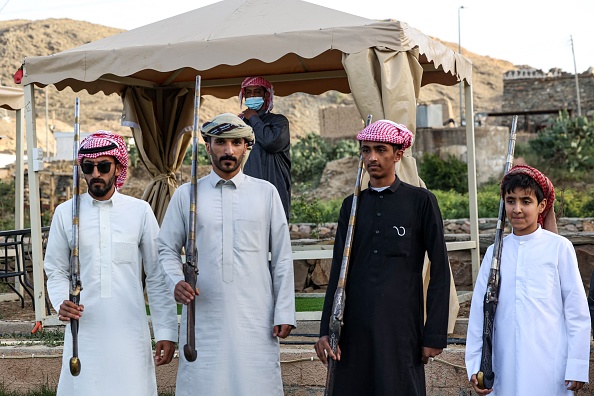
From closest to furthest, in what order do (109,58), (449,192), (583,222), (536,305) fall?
(536,305) < (109,58) < (583,222) < (449,192)

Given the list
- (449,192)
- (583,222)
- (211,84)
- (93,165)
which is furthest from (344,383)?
(449,192)

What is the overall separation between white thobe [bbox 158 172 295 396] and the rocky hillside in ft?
93.0

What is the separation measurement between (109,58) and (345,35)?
185cm

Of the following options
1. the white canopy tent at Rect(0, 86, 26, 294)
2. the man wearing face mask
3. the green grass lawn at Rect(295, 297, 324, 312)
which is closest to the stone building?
the white canopy tent at Rect(0, 86, 26, 294)

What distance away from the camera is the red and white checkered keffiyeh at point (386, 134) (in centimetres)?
391

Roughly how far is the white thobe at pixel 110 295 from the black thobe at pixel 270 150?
7.02 ft

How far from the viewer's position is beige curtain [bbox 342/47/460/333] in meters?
5.92

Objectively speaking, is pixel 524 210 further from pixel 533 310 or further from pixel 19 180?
pixel 19 180

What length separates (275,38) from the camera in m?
6.19

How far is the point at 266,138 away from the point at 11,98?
444cm

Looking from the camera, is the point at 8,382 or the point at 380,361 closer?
the point at 380,361

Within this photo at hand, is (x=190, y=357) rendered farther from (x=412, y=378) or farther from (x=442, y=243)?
(x=442, y=243)

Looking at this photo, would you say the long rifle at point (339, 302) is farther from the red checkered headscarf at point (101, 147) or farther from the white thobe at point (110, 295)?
the red checkered headscarf at point (101, 147)

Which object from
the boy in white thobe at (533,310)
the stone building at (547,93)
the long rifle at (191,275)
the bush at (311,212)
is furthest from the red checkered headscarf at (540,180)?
the stone building at (547,93)
